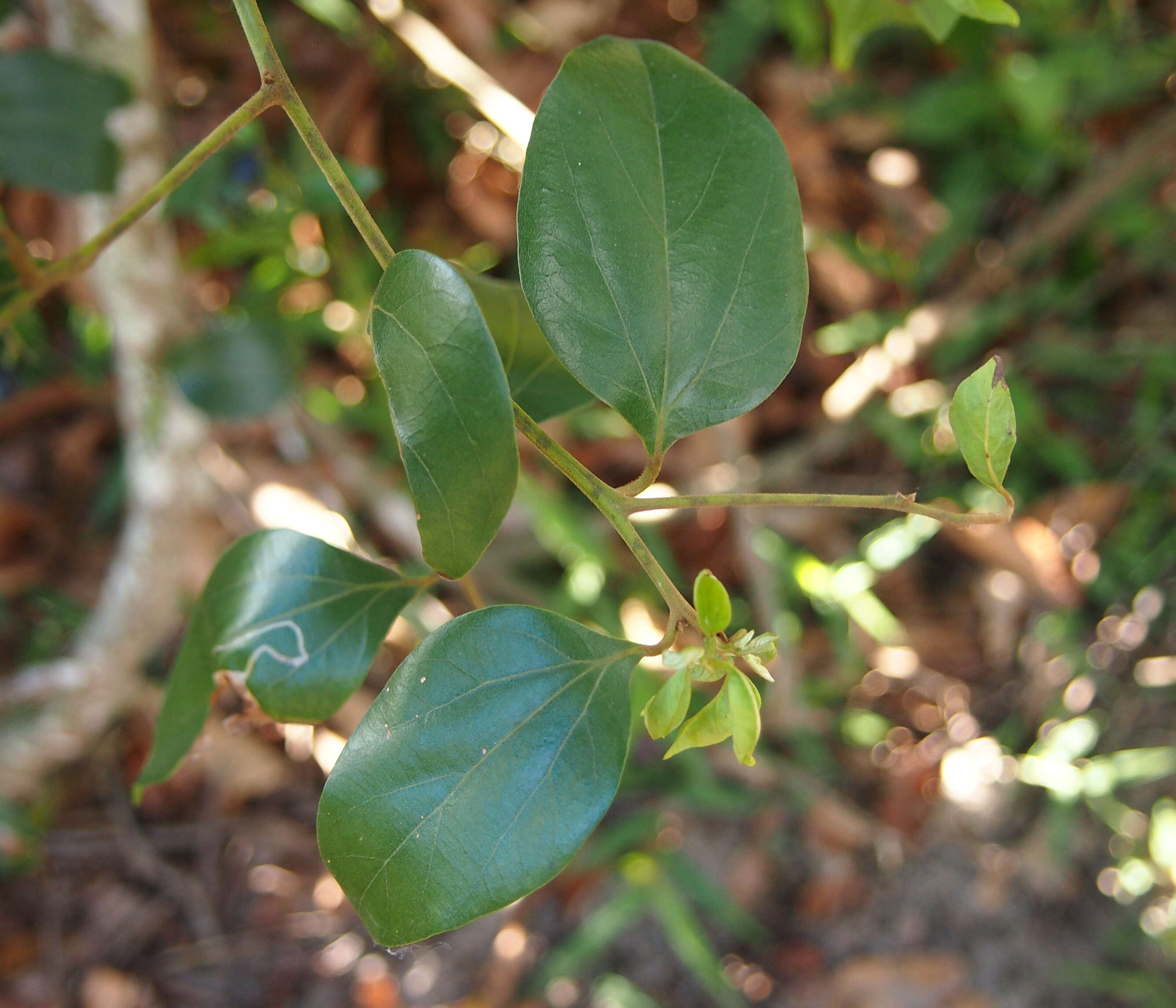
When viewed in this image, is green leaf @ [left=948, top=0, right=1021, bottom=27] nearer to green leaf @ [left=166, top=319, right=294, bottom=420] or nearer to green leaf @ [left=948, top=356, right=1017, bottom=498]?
green leaf @ [left=948, top=356, right=1017, bottom=498]

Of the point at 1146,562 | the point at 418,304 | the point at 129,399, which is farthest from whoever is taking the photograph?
the point at 1146,562

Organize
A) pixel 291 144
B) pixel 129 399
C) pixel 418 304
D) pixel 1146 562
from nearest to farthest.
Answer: pixel 418 304 < pixel 129 399 < pixel 291 144 < pixel 1146 562

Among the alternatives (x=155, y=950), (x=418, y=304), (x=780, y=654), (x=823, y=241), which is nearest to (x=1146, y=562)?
(x=780, y=654)

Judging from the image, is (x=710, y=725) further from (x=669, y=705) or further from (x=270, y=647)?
(x=270, y=647)

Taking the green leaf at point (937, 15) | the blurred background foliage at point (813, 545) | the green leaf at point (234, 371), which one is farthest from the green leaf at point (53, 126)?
the green leaf at point (937, 15)

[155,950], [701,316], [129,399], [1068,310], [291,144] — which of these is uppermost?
[701,316]

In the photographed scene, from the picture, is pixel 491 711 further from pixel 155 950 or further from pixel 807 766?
pixel 155 950
